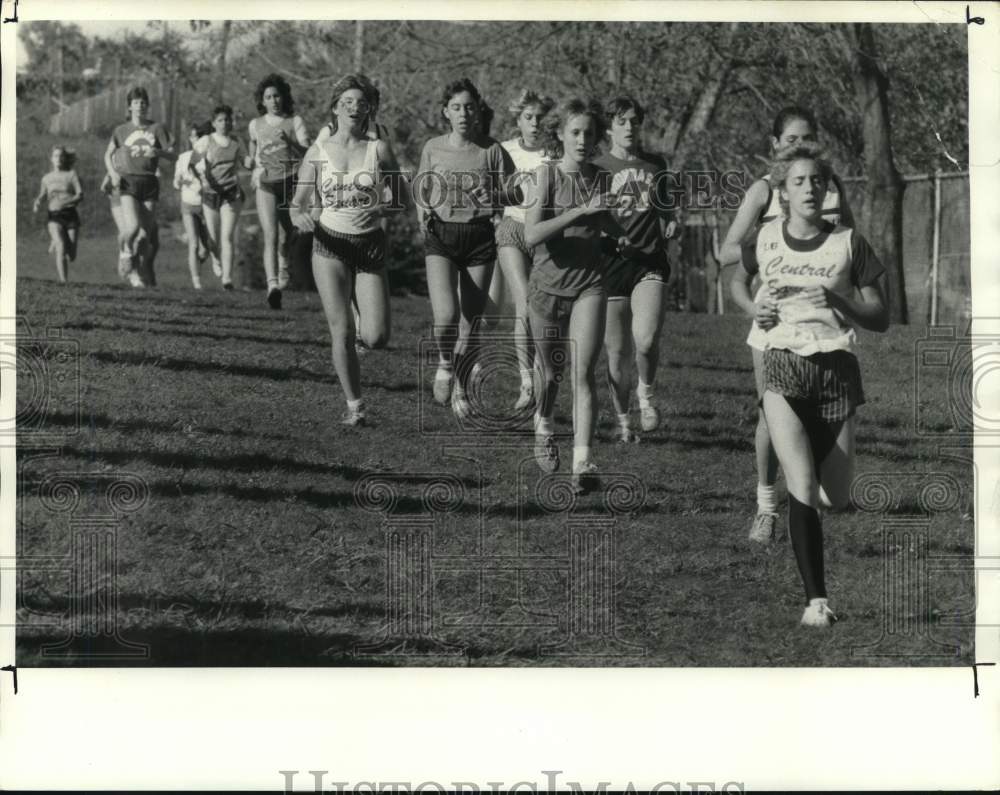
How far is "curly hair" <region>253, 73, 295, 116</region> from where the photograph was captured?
8473 mm

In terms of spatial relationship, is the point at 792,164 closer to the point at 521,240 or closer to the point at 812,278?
the point at 812,278

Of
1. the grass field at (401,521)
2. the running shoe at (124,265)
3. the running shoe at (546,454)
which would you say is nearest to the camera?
the grass field at (401,521)

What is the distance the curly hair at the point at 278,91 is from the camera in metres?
8.47

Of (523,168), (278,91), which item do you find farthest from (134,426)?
(523,168)

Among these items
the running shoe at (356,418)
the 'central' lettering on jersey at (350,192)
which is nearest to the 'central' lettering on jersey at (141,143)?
the 'central' lettering on jersey at (350,192)

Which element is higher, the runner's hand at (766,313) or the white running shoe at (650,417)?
the runner's hand at (766,313)

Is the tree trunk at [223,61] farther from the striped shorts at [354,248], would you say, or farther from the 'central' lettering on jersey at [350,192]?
the striped shorts at [354,248]

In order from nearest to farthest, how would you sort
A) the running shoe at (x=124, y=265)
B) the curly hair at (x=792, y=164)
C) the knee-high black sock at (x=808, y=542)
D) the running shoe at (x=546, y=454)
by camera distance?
1. the knee-high black sock at (x=808, y=542)
2. the curly hair at (x=792, y=164)
3. the running shoe at (x=546, y=454)
4. the running shoe at (x=124, y=265)

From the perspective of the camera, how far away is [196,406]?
8422mm

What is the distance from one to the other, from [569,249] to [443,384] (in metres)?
0.93

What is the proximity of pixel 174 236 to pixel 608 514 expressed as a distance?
2.70 m

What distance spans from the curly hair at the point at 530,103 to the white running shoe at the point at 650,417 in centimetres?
159

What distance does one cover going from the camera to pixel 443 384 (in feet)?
27.7

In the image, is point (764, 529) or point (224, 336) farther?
point (224, 336)
